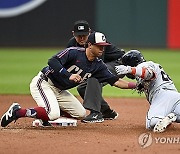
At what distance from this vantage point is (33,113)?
7508 mm

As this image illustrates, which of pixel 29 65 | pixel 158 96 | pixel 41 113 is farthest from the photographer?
pixel 29 65

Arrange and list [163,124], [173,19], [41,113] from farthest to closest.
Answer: [173,19], [41,113], [163,124]

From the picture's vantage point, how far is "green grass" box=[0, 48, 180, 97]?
1234 centimetres

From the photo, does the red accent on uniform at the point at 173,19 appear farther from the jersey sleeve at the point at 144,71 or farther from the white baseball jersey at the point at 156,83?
the jersey sleeve at the point at 144,71

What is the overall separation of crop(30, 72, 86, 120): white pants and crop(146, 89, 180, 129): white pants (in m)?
1.06

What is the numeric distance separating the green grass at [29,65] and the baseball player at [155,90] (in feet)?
12.8

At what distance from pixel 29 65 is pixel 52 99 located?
8.21 metres

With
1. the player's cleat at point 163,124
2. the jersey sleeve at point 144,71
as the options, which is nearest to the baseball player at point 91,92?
the jersey sleeve at point 144,71

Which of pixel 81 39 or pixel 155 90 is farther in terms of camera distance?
pixel 81 39

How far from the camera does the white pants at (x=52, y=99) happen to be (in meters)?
7.69

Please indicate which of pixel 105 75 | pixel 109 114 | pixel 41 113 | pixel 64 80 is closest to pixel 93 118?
pixel 109 114

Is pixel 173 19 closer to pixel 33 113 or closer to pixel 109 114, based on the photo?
pixel 109 114

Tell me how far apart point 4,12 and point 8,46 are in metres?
1.15

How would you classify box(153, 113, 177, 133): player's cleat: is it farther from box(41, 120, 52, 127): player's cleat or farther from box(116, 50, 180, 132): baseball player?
box(41, 120, 52, 127): player's cleat
